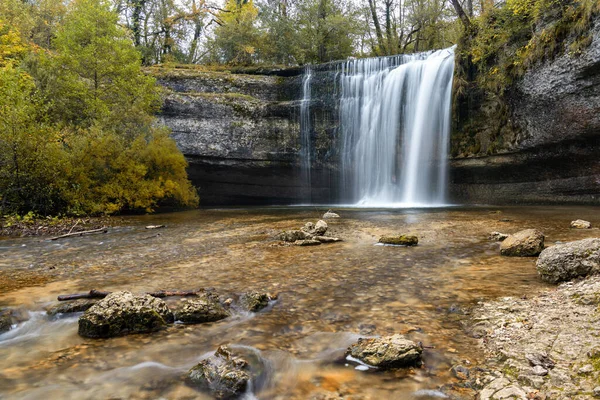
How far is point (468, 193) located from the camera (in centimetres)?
1927

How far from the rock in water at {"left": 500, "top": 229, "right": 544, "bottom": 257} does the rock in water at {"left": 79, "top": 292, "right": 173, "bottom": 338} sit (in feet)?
16.4

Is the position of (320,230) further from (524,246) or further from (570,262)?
(570,262)

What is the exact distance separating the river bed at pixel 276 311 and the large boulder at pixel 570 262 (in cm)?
19

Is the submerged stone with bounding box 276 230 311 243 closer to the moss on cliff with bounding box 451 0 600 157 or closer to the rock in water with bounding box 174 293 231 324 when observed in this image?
the rock in water with bounding box 174 293 231 324

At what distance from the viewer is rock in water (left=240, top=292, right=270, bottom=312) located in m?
3.55

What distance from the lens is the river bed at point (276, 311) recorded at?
2287mm

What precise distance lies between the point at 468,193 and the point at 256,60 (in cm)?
2142

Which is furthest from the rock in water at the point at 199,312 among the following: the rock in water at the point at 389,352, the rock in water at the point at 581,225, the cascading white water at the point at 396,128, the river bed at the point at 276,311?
the cascading white water at the point at 396,128

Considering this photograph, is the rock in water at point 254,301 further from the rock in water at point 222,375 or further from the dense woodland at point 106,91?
the dense woodland at point 106,91

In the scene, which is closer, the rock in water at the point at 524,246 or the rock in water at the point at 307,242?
the rock in water at the point at 524,246

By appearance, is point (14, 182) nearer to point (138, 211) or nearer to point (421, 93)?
point (138, 211)

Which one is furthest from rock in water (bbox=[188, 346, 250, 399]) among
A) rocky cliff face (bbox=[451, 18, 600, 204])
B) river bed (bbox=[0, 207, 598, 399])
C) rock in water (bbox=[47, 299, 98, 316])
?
rocky cliff face (bbox=[451, 18, 600, 204])

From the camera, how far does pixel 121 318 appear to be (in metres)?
3.07

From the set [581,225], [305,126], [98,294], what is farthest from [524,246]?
[305,126]
